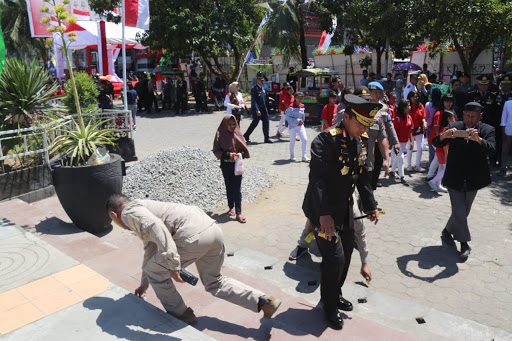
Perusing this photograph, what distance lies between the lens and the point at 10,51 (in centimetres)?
3697

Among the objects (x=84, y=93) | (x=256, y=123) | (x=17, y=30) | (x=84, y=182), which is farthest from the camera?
(x=17, y=30)

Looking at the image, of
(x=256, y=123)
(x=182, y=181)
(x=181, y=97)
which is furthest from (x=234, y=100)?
(x=181, y=97)

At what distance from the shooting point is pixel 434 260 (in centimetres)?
546

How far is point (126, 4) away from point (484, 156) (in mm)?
8251

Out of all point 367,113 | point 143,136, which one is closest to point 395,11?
point 143,136

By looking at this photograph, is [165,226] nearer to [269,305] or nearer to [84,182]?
[269,305]

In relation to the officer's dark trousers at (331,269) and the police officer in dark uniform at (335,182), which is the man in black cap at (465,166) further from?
the officer's dark trousers at (331,269)

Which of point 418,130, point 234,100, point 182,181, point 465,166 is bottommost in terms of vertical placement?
point 182,181

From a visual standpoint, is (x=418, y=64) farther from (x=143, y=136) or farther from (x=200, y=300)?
(x=200, y=300)

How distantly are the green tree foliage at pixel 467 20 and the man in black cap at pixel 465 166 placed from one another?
9704 mm

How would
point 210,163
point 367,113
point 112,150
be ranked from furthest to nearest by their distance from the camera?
point 112,150 → point 210,163 → point 367,113

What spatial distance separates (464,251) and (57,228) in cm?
517

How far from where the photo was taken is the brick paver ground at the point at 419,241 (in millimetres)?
4652

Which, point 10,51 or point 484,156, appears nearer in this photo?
point 484,156
